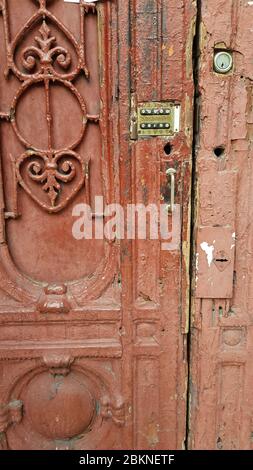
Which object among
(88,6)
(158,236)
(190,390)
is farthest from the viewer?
(190,390)

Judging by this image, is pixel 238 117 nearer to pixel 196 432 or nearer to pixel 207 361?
pixel 207 361

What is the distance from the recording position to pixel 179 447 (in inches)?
72.9

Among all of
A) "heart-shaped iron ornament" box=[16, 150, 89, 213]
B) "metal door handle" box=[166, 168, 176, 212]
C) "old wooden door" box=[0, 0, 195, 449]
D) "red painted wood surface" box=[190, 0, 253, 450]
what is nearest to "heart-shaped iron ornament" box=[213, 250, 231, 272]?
"red painted wood surface" box=[190, 0, 253, 450]

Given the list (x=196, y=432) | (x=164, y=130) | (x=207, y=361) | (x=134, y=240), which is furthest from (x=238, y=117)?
(x=196, y=432)

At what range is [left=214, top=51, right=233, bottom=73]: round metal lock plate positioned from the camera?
145 cm

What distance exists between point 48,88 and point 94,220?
0.54 meters

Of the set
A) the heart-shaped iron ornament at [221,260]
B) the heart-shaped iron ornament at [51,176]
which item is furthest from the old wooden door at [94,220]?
the heart-shaped iron ornament at [221,260]

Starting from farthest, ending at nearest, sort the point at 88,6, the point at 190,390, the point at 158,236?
the point at 190,390, the point at 158,236, the point at 88,6

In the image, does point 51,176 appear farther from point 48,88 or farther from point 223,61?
point 223,61

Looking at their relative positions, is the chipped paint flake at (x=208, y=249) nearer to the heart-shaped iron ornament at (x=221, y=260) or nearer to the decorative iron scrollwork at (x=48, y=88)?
the heart-shaped iron ornament at (x=221, y=260)

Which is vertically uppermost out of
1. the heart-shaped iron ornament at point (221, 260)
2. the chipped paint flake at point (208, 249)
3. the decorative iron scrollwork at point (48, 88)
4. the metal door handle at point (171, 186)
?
the decorative iron scrollwork at point (48, 88)

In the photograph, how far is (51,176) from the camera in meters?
1.58

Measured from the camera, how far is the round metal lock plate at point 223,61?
1454 millimetres
